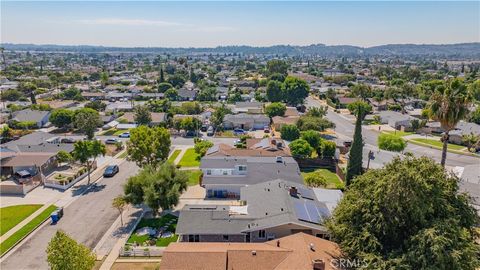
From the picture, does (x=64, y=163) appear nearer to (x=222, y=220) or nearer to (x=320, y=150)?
(x=222, y=220)

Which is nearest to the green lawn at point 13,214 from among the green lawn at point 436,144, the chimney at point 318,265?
the chimney at point 318,265

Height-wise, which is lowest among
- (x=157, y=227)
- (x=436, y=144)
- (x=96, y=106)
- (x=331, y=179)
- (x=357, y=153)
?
(x=331, y=179)

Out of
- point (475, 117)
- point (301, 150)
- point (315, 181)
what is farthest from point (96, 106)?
point (475, 117)

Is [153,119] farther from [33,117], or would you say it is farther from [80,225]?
[80,225]

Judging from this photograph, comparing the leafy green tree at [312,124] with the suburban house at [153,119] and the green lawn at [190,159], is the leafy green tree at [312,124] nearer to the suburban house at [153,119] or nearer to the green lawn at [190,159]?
the green lawn at [190,159]

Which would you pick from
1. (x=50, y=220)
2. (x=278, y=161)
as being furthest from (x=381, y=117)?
(x=50, y=220)

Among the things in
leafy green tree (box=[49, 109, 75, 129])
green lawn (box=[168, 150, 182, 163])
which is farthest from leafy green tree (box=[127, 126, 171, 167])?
leafy green tree (box=[49, 109, 75, 129])

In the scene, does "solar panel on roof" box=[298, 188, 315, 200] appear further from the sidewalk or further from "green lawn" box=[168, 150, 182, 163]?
the sidewalk
